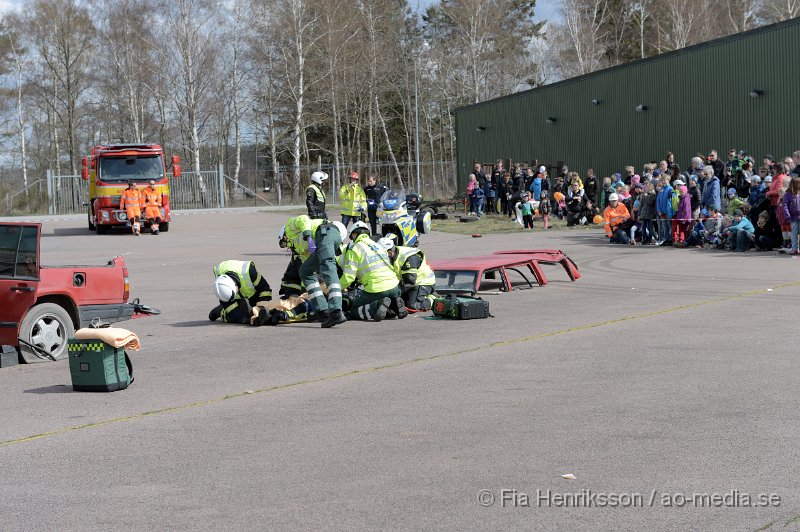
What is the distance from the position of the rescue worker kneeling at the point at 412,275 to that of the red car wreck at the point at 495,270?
1.41ft

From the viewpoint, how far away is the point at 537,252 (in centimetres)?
1772

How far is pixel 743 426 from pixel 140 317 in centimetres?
967

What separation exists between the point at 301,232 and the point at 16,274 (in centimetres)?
390

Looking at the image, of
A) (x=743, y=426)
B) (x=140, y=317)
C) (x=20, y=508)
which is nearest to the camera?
(x=20, y=508)

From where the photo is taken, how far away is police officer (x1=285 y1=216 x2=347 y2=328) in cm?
1313

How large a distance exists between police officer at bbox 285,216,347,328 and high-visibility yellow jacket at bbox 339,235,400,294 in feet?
0.81

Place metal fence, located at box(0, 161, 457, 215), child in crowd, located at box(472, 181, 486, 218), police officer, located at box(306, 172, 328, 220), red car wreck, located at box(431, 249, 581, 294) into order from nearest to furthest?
police officer, located at box(306, 172, 328, 220) → red car wreck, located at box(431, 249, 581, 294) → child in crowd, located at box(472, 181, 486, 218) → metal fence, located at box(0, 161, 457, 215)

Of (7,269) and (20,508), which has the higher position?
(7,269)

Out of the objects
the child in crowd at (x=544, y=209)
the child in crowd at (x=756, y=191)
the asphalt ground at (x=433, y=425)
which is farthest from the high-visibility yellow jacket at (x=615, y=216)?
the asphalt ground at (x=433, y=425)

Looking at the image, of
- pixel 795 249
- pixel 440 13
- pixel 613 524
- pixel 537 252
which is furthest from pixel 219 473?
pixel 440 13

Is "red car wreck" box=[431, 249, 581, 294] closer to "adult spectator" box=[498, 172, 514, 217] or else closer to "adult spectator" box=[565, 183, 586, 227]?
"adult spectator" box=[565, 183, 586, 227]

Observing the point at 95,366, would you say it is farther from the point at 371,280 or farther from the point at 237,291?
the point at 371,280

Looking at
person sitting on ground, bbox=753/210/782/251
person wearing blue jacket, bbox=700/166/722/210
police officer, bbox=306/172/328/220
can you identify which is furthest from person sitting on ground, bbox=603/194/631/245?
police officer, bbox=306/172/328/220

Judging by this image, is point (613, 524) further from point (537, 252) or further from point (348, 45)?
point (348, 45)
